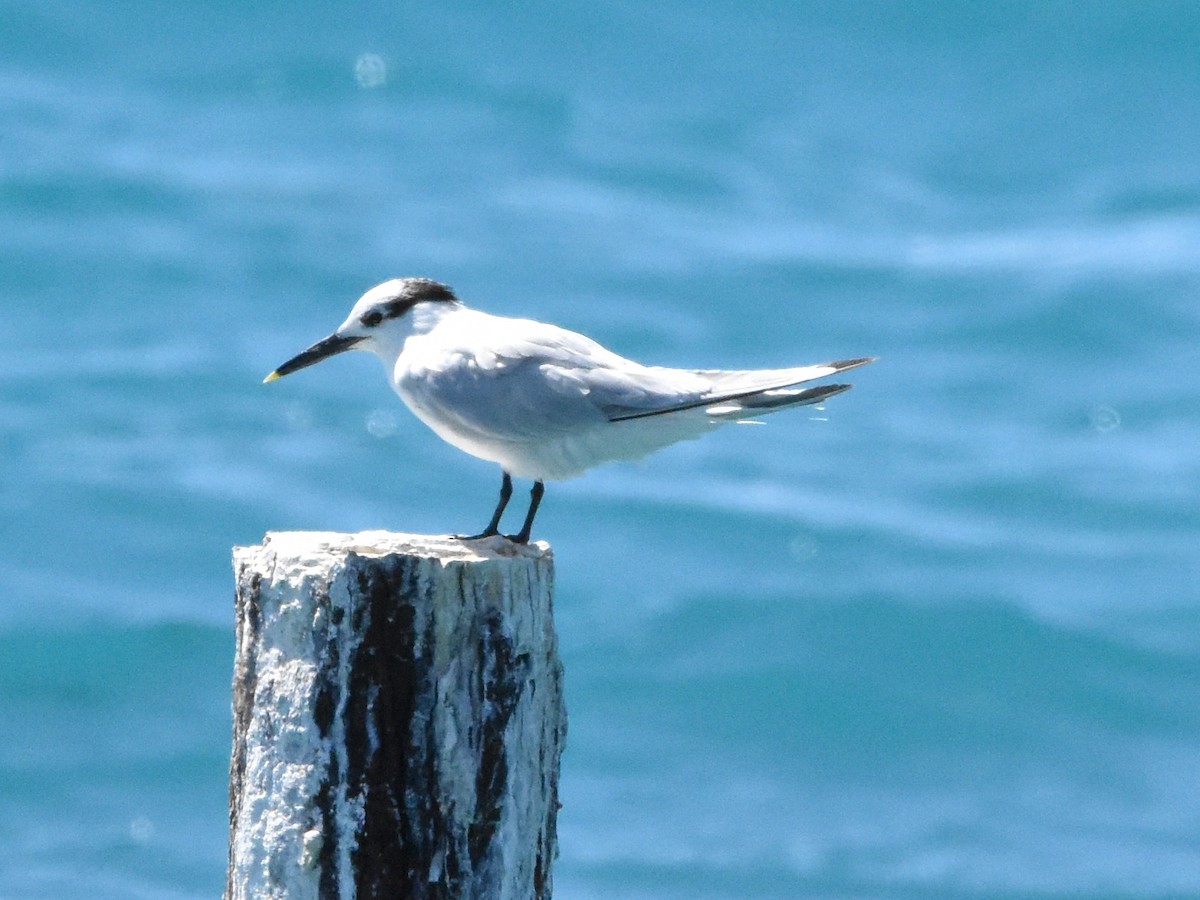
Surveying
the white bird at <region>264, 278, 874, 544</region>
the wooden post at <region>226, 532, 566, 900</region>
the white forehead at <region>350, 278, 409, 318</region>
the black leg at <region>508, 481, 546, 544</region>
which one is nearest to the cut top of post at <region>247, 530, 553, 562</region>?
the wooden post at <region>226, 532, 566, 900</region>

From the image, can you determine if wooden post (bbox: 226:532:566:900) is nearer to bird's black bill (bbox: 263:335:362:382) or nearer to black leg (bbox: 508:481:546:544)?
black leg (bbox: 508:481:546:544)

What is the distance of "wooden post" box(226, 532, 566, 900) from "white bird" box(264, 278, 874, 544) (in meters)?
1.17

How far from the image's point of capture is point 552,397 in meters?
4.40

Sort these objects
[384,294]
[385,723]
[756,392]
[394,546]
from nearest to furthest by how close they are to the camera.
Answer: [385,723], [394,546], [756,392], [384,294]

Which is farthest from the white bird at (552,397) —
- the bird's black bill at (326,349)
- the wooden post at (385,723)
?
the wooden post at (385,723)

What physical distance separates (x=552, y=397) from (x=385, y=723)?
1.60m

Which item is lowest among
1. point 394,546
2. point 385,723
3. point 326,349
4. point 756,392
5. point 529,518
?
point 385,723

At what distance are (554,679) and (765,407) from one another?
128cm

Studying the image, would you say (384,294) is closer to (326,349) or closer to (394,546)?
(326,349)

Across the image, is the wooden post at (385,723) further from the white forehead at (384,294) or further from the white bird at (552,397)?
the white forehead at (384,294)

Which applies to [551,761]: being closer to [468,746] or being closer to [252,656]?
[468,746]

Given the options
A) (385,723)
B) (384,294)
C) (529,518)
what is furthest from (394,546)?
(384,294)

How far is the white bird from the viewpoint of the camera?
4.34 meters

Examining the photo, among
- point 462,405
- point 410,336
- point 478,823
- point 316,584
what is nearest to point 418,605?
point 316,584
